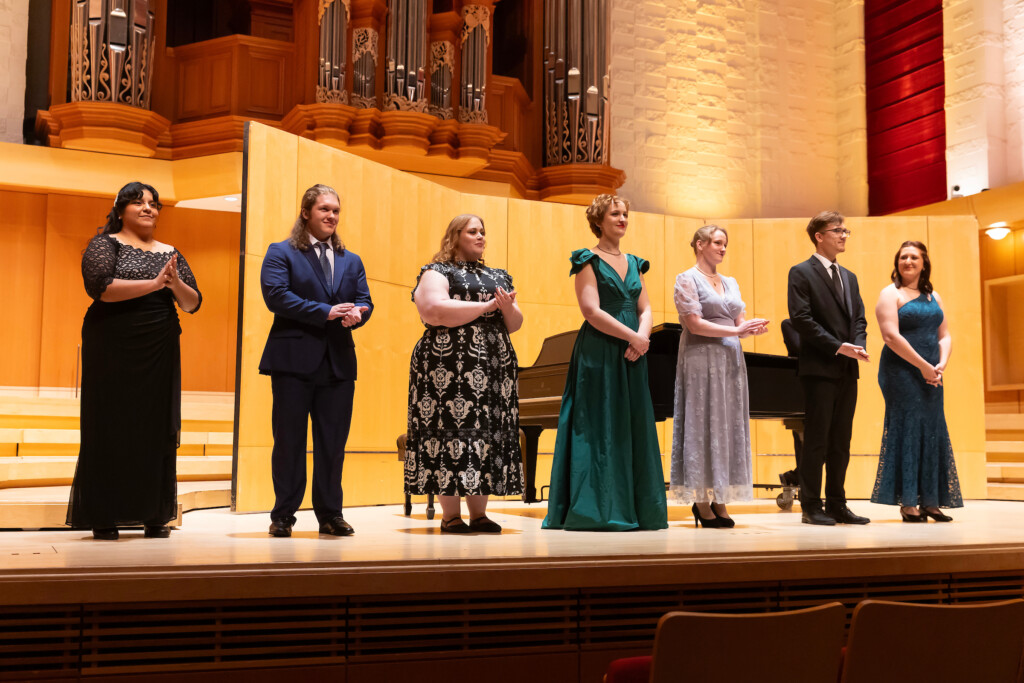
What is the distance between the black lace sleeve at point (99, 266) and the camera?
3496 mm

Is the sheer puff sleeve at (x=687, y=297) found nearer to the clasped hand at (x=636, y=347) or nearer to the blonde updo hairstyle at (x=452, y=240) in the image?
the clasped hand at (x=636, y=347)

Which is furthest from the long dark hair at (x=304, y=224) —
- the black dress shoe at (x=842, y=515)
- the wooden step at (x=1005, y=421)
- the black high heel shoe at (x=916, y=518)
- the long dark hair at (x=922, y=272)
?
the wooden step at (x=1005, y=421)

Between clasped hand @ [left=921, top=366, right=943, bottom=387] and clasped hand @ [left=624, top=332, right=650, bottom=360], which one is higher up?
clasped hand @ [left=624, top=332, right=650, bottom=360]

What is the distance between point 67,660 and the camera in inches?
88.7

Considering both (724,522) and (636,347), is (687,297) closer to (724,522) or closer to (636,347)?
(636,347)

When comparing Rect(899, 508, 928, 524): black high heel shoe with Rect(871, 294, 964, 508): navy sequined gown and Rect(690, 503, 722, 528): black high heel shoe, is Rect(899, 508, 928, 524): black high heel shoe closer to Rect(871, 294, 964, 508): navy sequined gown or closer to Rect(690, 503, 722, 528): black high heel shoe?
Rect(871, 294, 964, 508): navy sequined gown

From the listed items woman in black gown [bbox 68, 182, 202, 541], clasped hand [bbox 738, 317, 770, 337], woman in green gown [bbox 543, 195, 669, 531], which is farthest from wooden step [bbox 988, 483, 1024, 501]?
woman in black gown [bbox 68, 182, 202, 541]

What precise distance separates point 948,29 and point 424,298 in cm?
707

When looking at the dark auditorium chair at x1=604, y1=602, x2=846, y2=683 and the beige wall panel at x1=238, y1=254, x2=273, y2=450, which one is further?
the beige wall panel at x1=238, y1=254, x2=273, y2=450

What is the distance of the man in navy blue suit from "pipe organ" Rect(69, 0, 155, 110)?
163 inches

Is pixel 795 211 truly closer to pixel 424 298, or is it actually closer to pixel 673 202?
pixel 673 202

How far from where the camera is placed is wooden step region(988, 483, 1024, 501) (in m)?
7.13

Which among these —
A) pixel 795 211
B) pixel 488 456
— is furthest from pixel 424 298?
pixel 795 211

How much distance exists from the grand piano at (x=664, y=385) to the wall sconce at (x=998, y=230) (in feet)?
13.1
